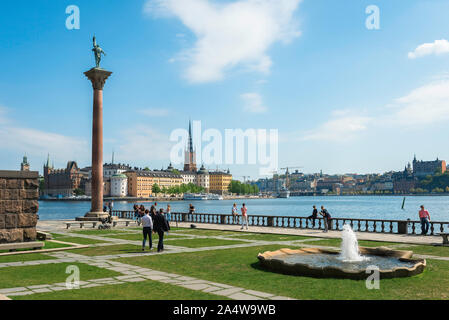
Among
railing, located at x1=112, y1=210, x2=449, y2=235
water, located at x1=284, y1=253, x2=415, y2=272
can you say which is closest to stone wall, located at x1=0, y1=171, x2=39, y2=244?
water, located at x1=284, y1=253, x2=415, y2=272

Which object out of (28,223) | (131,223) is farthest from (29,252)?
(131,223)

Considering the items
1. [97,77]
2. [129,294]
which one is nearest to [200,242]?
[129,294]

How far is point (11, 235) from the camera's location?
61.3ft

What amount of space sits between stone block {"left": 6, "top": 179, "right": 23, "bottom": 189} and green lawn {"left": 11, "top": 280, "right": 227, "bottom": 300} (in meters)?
9.85

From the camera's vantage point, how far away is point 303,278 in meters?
12.1

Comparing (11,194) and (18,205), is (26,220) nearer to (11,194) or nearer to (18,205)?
(18,205)

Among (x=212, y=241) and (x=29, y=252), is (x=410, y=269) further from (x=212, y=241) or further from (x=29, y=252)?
(x=29, y=252)

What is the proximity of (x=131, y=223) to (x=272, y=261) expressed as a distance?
28.1 m

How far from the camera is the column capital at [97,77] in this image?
133ft

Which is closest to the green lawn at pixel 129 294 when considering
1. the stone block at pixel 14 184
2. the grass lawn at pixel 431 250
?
the stone block at pixel 14 184

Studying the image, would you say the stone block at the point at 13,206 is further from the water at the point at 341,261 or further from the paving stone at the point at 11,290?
the water at the point at 341,261

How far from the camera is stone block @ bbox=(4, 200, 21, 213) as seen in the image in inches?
722

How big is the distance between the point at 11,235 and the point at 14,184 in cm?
226

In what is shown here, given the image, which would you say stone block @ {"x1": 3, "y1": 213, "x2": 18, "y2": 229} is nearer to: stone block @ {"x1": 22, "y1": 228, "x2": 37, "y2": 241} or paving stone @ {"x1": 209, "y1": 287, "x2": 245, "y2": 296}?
stone block @ {"x1": 22, "y1": 228, "x2": 37, "y2": 241}
